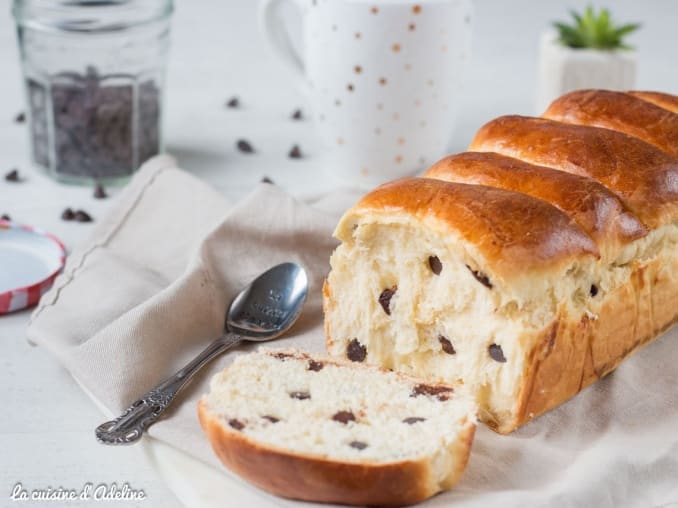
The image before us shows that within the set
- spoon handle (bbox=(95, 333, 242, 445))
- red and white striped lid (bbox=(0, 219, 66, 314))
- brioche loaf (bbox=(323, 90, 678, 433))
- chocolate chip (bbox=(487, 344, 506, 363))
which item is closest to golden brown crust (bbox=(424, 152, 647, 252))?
brioche loaf (bbox=(323, 90, 678, 433))

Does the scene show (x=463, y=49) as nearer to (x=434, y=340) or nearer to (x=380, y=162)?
(x=380, y=162)

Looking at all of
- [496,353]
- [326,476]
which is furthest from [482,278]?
[326,476]

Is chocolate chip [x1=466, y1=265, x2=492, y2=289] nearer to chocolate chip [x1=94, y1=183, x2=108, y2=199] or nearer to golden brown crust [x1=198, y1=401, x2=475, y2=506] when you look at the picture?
golden brown crust [x1=198, y1=401, x2=475, y2=506]

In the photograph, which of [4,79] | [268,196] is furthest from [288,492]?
[4,79]

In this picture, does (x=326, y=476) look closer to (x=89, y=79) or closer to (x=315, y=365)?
(x=315, y=365)

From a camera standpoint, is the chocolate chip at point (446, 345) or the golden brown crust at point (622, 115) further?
the golden brown crust at point (622, 115)

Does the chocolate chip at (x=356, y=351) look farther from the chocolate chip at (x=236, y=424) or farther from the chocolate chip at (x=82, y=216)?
the chocolate chip at (x=82, y=216)

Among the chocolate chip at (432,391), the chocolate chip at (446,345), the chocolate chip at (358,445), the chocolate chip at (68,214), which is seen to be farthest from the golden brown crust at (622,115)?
the chocolate chip at (68,214)
